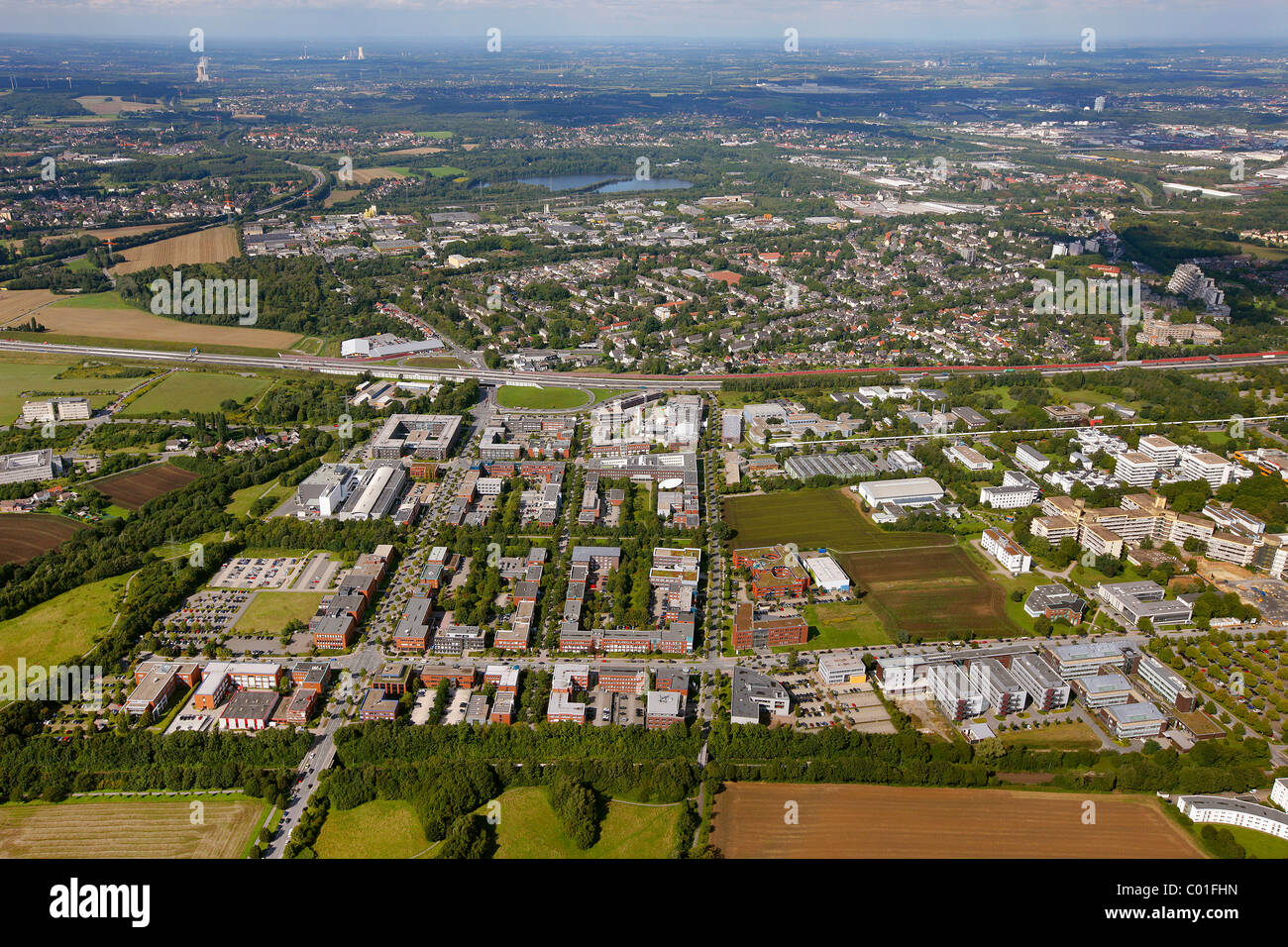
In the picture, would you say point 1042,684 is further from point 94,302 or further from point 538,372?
point 94,302

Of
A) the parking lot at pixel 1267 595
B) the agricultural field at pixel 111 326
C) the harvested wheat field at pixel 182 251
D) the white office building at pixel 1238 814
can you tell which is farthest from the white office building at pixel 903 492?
the harvested wheat field at pixel 182 251

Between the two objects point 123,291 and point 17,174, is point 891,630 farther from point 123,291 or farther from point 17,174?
point 17,174

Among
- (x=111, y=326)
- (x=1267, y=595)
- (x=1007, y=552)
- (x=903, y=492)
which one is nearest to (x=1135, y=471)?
(x=1267, y=595)

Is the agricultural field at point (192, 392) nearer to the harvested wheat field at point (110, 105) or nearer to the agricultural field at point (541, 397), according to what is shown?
the agricultural field at point (541, 397)

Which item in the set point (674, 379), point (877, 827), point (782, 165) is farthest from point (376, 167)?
point (877, 827)

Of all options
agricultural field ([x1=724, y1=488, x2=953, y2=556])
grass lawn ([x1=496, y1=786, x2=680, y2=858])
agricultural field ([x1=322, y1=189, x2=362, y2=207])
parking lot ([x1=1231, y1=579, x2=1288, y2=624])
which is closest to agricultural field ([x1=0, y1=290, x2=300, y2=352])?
agricultural field ([x1=322, y1=189, x2=362, y2=207])
